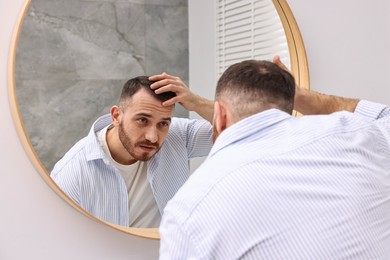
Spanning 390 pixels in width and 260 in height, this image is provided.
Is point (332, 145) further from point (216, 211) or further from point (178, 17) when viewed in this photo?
point (178, 17)

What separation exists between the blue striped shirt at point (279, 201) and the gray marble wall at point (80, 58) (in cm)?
38

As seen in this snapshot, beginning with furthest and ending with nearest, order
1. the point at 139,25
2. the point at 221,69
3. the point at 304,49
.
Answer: the point at 304,49, the point at 221,69, the point at 139,25

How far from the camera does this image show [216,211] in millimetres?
783

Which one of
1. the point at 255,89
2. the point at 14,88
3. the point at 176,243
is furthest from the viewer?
the point at 14,88

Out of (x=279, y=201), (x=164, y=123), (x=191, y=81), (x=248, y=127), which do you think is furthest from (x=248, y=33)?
(x=279, y=201)

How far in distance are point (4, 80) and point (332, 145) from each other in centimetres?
66

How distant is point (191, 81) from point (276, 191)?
1.73ft

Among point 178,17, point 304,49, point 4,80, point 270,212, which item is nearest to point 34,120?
point 4,80

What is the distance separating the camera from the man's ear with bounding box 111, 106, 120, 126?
1.16m

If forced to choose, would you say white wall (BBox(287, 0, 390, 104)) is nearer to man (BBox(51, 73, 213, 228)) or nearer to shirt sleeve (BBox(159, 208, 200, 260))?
man (BBox(51, 73, 213, 228))

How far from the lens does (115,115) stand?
1161 millimetres

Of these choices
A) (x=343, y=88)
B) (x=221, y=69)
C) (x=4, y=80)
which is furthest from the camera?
A: (x=343, y=88)

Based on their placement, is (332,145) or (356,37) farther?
(356,37)

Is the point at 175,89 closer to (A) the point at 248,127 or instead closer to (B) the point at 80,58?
(B) the point at 80,58
